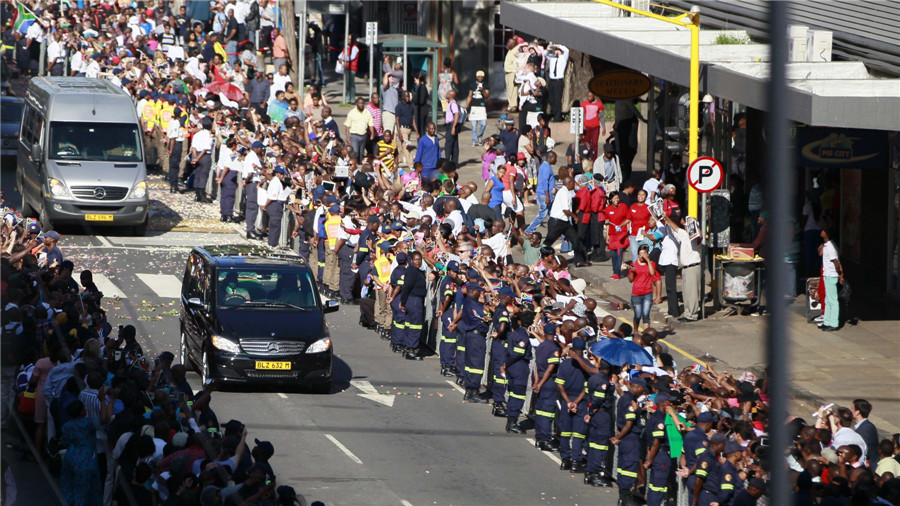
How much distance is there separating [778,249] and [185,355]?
14.0 metres

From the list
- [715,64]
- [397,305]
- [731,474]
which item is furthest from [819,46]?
[731,474]

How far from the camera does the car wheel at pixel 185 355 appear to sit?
1716 cm

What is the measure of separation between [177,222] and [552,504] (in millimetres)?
15345

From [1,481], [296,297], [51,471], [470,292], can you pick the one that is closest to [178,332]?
[296,297]

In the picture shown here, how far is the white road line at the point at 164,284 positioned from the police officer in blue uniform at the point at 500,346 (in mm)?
7191

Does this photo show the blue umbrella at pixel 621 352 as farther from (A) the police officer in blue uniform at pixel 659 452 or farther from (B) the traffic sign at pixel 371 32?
(B) the traffic sign at pixel 371 32

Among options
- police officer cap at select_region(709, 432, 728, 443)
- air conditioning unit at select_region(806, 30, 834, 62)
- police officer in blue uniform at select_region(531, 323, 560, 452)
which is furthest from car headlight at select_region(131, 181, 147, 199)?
police officer cap at select_region(709, 432, 728, 443)

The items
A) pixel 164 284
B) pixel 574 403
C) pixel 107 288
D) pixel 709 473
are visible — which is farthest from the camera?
pixel 164 284

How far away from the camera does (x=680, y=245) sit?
2005 centimetres

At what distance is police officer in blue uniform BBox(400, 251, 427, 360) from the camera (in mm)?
17984

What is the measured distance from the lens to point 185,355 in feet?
56.7

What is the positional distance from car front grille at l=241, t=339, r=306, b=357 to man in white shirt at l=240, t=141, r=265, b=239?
9.00 meters

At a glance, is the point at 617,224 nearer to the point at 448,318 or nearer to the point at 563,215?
the point at 563,215

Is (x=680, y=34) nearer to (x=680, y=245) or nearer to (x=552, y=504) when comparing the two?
(x=680, y=245)
